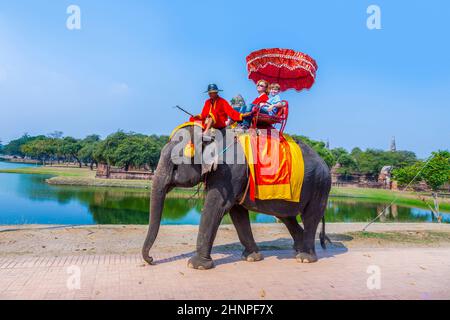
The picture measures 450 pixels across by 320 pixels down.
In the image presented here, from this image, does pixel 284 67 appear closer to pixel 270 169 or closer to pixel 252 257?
pixel 270 169

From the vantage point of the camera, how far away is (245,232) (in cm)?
721

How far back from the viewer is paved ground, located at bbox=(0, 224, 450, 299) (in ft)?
16.5

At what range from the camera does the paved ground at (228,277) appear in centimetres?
502

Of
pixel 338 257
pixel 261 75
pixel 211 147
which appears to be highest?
pixel 261 75

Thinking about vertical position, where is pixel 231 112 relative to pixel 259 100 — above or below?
below

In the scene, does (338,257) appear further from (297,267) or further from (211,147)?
(211,147)

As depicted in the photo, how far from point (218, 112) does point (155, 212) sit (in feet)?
6.34

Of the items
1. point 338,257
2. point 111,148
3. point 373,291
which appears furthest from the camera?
point 111,148

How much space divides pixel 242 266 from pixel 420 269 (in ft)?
10.2

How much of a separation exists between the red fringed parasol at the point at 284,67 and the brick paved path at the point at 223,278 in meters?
3.62

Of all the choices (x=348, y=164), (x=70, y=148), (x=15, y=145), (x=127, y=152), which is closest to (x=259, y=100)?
(x=127, y=152)

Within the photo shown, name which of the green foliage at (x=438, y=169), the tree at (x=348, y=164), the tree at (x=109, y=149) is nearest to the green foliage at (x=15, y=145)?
the tree at (x=109, y=149)
